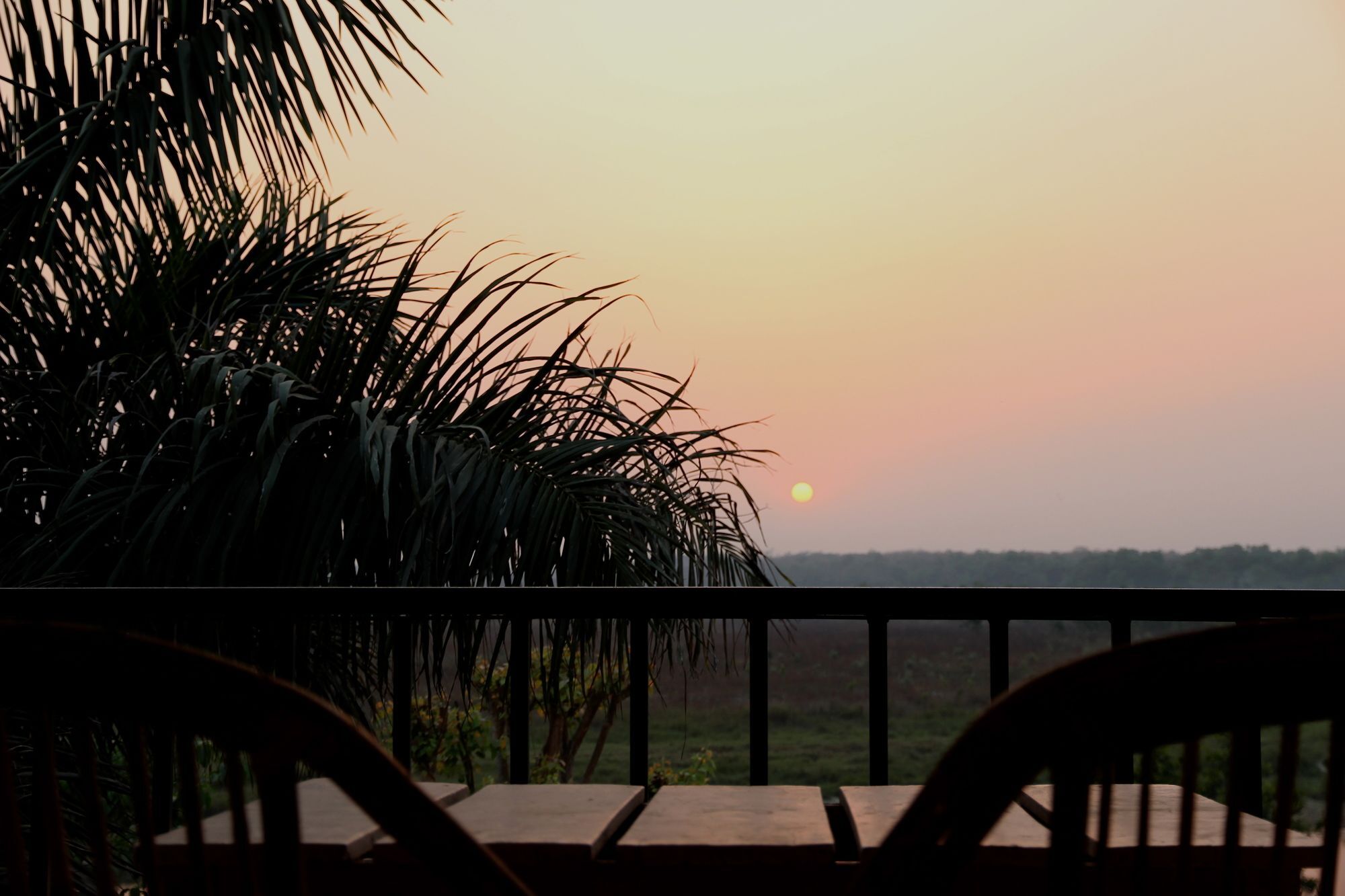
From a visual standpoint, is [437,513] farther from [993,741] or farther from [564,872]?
[993,741]

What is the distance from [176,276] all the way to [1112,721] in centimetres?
407

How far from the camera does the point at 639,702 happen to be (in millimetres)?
1695

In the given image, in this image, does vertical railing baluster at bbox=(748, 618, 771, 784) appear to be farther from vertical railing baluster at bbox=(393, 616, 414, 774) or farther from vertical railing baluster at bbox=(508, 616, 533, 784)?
vertical railing baluster at bbox=(393, 616, 414, 774)

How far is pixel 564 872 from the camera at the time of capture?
0.97m

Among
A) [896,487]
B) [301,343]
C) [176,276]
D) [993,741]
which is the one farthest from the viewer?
[896,487]

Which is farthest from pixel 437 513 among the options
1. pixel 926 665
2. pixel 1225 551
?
pixel 926 665

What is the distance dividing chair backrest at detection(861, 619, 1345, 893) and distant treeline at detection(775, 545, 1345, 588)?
13.2 m

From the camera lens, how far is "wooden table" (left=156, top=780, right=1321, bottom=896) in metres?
0.93

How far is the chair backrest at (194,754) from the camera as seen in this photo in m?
0.60

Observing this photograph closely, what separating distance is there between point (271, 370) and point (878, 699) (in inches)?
89.1

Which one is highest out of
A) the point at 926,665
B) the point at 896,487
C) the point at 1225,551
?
the point at 896,487

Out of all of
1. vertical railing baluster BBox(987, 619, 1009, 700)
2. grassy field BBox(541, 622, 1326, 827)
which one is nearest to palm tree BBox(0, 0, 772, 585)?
vertical railing baluster BBox(987, 619, 1009, 700)

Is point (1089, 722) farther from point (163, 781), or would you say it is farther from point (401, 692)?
point (163, 781)

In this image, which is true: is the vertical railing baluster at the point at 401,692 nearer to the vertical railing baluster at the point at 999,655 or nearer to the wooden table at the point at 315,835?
the wooden table at the point at 315,835
